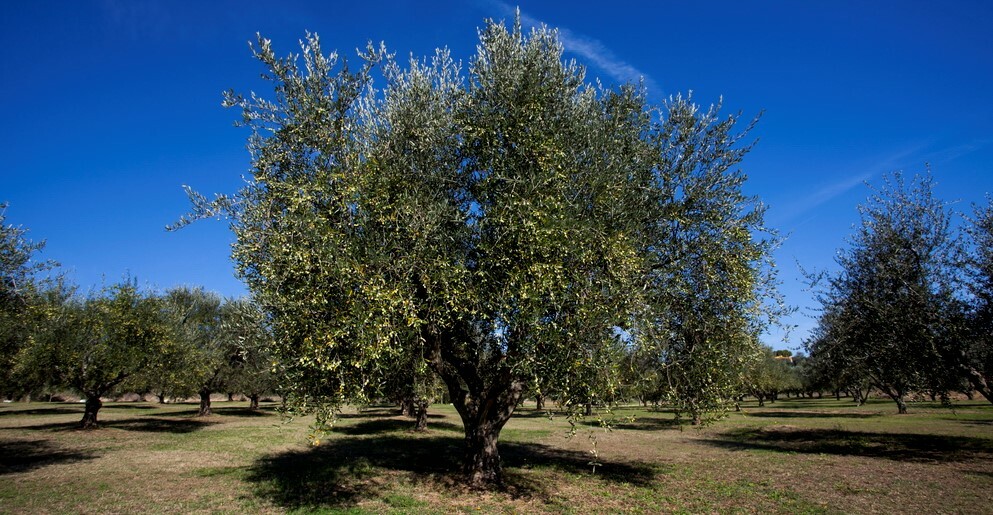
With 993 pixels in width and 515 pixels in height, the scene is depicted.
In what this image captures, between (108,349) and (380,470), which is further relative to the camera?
(108,349)

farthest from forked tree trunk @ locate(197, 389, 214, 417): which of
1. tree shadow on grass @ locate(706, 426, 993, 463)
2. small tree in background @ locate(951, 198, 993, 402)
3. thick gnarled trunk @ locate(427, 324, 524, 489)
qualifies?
small tree in background @ locate(951, 198, 993, 402)

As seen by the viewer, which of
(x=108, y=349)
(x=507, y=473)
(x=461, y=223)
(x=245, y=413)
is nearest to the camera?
(x=461, y=223)

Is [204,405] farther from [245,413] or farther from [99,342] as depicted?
[99,342]

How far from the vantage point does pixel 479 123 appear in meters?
15.9

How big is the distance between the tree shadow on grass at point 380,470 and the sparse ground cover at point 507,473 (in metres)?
0.09

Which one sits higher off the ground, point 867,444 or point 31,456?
point 867,444

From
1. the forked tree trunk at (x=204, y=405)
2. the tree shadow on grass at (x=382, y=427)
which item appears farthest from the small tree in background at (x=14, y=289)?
the forked tree trunk at (x=204, y=405)

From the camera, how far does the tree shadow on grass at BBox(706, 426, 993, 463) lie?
24.8 metres

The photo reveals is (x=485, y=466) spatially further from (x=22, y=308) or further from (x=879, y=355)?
(x=879, y=355)

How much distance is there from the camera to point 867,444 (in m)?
29.6

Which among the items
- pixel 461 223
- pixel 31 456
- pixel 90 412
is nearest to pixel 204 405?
pixel 90 412

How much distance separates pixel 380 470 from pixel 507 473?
6013 millimetres

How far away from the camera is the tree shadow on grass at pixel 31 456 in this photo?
21484 millimetres

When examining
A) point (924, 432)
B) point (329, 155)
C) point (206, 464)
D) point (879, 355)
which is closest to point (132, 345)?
point (206, 464)
